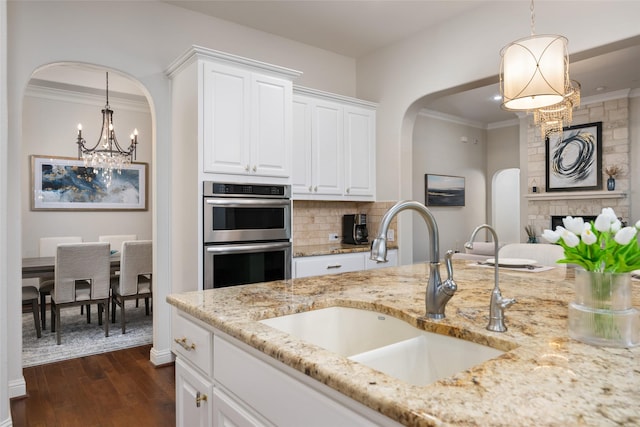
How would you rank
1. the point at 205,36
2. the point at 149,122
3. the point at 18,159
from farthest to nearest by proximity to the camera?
the point at 149,122, the point at 205,36, the point at 18,159

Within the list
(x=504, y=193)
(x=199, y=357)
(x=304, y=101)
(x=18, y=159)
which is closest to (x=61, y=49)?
(x=18, y=159)

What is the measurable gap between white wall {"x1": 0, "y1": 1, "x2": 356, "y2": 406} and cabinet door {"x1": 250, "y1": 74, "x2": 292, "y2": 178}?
70 cm

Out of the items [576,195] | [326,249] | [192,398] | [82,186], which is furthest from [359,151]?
[576,195]

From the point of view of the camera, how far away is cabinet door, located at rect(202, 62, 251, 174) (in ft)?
9.70

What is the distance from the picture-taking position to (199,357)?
1340 millimetres

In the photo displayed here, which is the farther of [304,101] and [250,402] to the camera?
[304,101]

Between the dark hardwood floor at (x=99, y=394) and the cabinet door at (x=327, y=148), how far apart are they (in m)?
2.10

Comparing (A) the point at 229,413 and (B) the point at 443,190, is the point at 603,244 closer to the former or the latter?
Result: (A) the point at 229,413

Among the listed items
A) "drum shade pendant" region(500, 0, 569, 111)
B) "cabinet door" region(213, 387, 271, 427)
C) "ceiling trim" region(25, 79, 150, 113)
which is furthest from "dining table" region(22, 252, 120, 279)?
"drum shade pendant" region(500, 0, 569, 111)

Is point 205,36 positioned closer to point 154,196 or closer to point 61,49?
point 61,49

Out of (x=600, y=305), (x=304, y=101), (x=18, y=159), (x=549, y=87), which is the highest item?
(x=304, y=101)

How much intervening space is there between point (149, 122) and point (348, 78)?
3.32m

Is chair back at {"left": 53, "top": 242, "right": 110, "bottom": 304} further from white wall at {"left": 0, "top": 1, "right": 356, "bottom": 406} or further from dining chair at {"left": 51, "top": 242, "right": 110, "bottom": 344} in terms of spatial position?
white wall at {"left": 0, "top": 1, "right": 356, "bottom": 406}

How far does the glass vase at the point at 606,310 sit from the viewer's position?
0.92 metres
